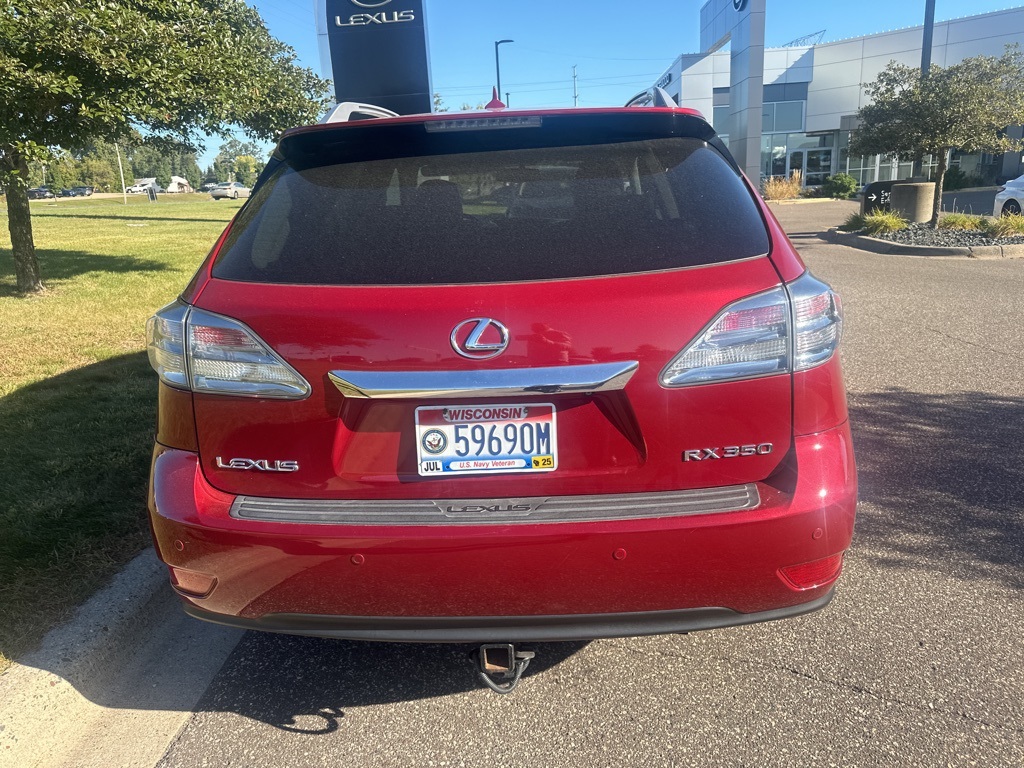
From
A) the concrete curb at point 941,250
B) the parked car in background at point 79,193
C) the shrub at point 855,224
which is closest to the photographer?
the concrete curb at point 941,250

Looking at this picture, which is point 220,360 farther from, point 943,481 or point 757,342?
point 943,481

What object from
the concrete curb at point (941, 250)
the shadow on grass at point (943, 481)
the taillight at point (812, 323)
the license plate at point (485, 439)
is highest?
the taillight at point (812, 323)

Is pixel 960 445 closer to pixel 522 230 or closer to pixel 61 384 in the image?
pixel 522 230

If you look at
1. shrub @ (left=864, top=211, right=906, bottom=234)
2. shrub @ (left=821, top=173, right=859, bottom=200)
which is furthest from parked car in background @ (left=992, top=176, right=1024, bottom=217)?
shrub @ (left=821, top=173, right=859, bottom=200)

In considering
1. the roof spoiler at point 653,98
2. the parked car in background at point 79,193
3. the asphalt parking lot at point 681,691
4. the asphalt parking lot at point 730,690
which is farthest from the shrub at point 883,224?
the parked car in background at point 79,193

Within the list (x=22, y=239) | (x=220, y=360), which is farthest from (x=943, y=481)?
Answer: (x=22, y=239)

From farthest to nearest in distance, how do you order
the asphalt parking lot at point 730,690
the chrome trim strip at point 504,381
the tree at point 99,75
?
the tree at point 99,75 < the asphalt parking lot at point 730,690 < the chrome trim strip at point 504,381

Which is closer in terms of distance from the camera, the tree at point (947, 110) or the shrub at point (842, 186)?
Answer: the tree at point (947, 110)

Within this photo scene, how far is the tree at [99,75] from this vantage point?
6.57 metres

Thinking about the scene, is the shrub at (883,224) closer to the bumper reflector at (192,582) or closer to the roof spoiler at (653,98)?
the roof spoiler at (653,98)

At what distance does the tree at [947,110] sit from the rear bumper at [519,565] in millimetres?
17334

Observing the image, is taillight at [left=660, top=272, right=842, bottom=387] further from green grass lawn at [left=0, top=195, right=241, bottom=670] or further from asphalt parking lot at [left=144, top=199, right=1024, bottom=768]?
green grass lawn at [left=0, top=195, right=241, bottom=670]

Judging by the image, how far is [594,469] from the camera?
205cm

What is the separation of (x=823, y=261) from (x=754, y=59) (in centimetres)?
1800
